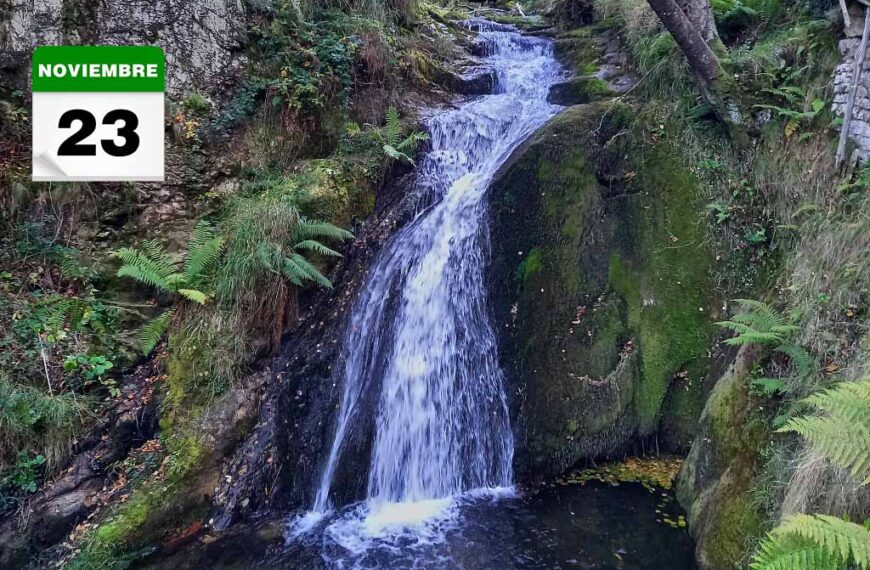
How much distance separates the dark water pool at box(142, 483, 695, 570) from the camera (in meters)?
4.03

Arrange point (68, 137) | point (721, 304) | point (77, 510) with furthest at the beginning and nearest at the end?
1. point (721, 304)
2. point (68, 137)
3. point (77, 510)

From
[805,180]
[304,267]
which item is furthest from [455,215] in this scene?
[805,180]

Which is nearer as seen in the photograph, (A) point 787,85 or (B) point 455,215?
(A) point 787,85

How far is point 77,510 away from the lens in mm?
3918

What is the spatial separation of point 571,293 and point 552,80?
4.49 metres

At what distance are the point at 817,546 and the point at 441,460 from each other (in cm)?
333

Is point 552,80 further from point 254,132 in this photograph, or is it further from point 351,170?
point 254,132

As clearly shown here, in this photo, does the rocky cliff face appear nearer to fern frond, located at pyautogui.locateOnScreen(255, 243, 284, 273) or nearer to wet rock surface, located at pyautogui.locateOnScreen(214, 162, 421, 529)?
A: fern frond, located at pyautogui.locateOnScreen(255, 243, 284, 273)

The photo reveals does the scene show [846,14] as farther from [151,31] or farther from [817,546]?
[151,31]

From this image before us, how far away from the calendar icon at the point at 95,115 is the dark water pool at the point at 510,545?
12.6 ft

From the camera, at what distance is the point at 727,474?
3961 millimetres

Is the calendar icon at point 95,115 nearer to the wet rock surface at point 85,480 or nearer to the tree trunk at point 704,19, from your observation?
the wet rock surface at point 85,480

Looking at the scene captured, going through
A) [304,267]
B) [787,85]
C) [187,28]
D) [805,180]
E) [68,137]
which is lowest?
[304,267]

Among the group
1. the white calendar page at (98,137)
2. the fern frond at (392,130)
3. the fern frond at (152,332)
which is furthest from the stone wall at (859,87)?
the white calendar page at (98,137)
